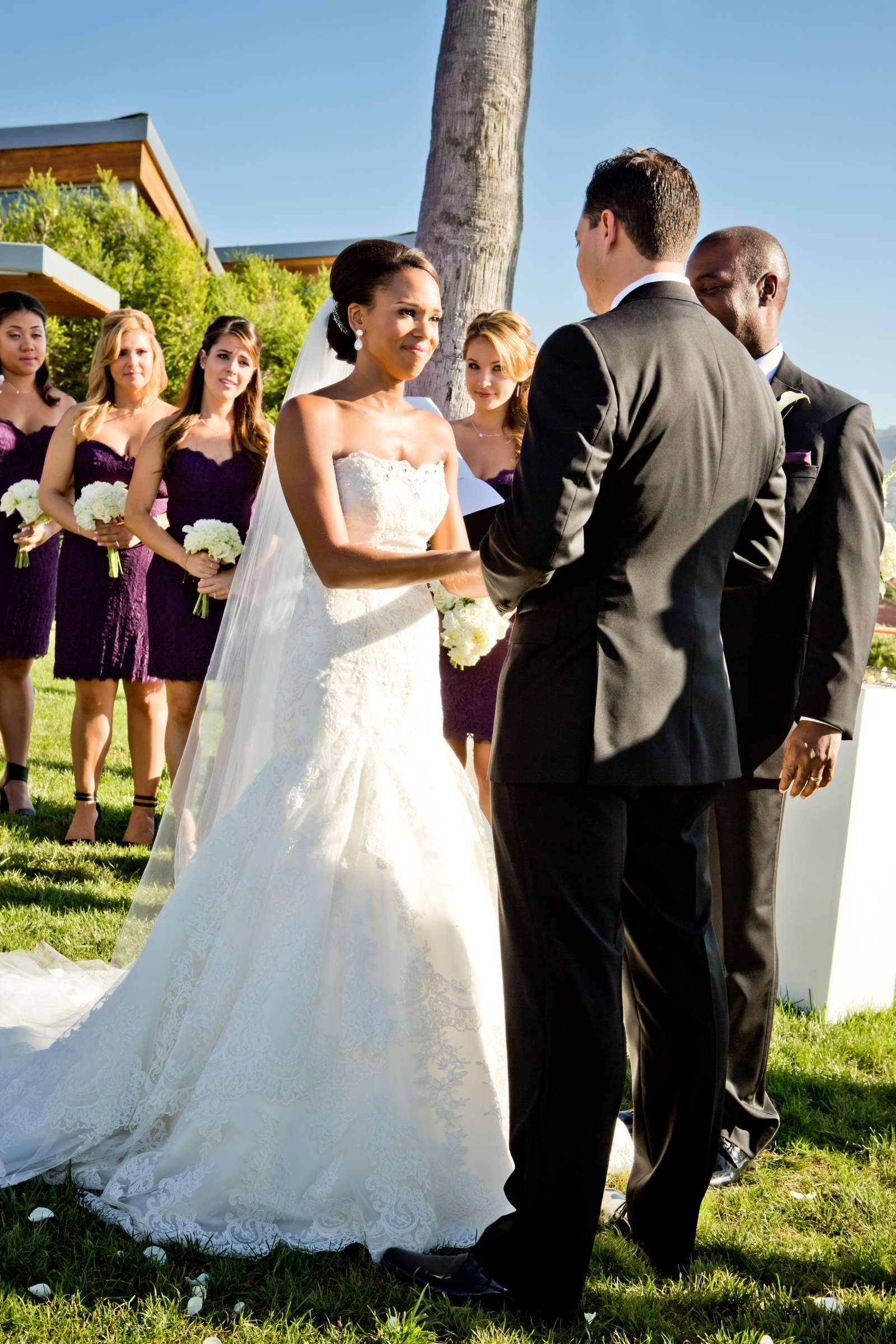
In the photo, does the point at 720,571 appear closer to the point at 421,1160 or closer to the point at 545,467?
the point at 545,467

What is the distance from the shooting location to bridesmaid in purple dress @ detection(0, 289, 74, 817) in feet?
21.7

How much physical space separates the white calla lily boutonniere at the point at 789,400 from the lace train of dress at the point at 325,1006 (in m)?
0.98

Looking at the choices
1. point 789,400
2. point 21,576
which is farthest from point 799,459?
point 21,576

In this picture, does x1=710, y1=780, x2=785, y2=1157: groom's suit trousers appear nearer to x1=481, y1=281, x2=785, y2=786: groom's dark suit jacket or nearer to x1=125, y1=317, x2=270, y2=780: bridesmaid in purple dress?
x1=481, y1=281, x2=785, y2=786: groom's dark suit jacket

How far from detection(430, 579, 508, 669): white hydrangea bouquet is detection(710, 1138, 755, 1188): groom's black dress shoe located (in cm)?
181

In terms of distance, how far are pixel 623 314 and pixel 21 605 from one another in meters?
5.17

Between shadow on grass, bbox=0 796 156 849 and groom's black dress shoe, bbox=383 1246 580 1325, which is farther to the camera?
shadow on grass, bbox=0 796 156 849

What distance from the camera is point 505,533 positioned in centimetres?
232

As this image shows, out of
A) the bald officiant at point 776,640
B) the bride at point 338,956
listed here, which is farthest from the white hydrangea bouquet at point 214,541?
the bald officiant at point 776,640

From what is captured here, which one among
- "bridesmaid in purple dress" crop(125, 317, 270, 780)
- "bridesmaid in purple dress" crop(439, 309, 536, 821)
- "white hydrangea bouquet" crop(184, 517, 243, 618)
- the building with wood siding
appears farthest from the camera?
the building with wood siding

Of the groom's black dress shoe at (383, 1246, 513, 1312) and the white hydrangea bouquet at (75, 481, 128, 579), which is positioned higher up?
the white hydrangea bouquet at (75, 481, 128, 579)

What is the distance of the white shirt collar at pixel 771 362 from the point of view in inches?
130

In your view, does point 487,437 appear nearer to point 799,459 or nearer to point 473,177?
point 473,177

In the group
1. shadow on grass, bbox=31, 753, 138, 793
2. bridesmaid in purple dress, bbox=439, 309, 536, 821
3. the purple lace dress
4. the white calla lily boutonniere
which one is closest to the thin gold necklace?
bridesmaid in purple dress, bbox=439, 309, 536, 821
